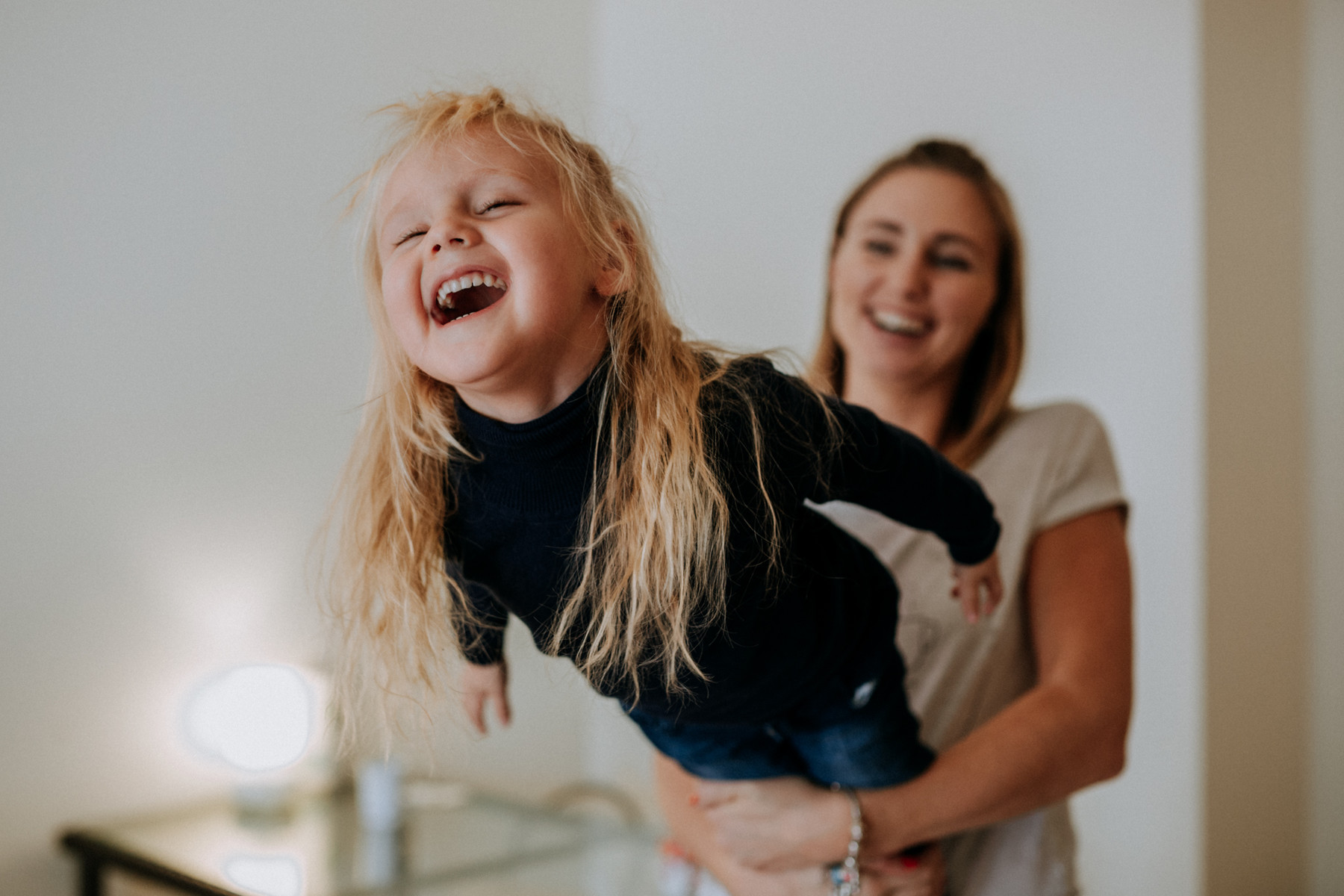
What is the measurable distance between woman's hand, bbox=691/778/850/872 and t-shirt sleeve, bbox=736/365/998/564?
0.20 metres

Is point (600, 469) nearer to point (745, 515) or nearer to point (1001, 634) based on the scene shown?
point (745, 515)

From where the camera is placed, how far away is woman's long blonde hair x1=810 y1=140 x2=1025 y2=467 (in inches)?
39.2

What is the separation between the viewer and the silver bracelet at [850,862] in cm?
70

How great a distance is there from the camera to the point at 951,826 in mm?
733

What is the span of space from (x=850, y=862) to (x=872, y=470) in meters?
0.32

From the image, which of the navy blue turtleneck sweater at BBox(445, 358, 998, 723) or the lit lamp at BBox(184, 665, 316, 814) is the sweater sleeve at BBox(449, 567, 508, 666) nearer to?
the navy blue turtleneck sweater at BBox(445, 358, 998, 723)

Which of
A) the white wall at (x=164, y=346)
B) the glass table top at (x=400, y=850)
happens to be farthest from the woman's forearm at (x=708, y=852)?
the white wall at (x=164, y=346)

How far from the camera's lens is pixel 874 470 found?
0.57 m

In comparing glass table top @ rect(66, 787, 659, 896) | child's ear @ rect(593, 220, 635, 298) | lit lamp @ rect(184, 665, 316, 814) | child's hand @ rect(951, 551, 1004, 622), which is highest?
child's ear @ rect(593, 220, 635, 298)

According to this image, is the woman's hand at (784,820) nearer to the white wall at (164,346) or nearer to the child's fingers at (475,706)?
the child's fingers at (475,706)

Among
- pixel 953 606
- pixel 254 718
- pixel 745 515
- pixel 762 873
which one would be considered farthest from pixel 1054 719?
pixel 254 718

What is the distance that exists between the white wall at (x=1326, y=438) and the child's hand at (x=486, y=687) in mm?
1021

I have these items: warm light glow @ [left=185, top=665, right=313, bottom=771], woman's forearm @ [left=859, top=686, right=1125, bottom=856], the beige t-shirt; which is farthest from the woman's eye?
warm light glow @ [left=185, top=665, right=313, bottom=771]

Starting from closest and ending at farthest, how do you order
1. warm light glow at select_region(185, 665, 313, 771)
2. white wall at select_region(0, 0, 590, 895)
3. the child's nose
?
the child's nose
white wall at select_region(0, 0, 590, 895)
warm light glow at select_region(185, 665, 313, 771)
